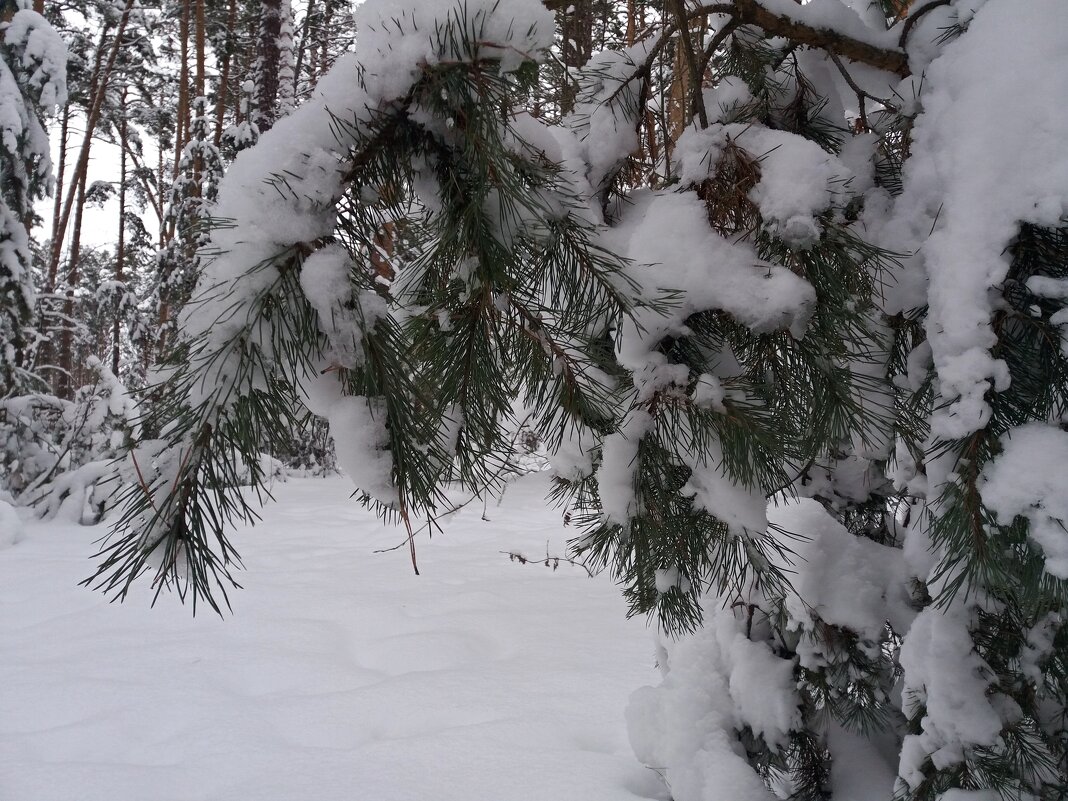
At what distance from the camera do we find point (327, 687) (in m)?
2.40

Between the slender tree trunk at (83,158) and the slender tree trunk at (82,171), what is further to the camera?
the slender tree trunk at (83,158)

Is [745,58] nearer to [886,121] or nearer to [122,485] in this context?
[886,121]

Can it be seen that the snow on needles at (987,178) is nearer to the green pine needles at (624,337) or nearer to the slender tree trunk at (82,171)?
the green pine needles at (624,337)

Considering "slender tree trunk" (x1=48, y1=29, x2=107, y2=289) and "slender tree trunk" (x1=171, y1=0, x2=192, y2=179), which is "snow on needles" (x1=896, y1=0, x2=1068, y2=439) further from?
"slender tree trunk" (x1=48, y1=29, x2=107, y2=289)

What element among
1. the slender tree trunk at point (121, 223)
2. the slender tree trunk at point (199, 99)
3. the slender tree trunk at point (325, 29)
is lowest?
the slender tree trunk at point (121, 223)

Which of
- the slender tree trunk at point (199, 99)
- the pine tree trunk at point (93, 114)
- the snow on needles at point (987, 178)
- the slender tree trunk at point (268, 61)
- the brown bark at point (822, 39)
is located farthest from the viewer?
the pine tree trunk at point (93, 114)

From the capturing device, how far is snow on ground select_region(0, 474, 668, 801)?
184 centimetres

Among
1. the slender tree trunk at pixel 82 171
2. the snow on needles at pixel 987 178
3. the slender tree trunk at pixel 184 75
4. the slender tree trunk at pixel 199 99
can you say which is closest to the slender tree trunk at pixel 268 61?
the slender tree trunk at pixel 199 99

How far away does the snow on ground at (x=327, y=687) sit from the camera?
1.84m

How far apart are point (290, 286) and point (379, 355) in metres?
0.12

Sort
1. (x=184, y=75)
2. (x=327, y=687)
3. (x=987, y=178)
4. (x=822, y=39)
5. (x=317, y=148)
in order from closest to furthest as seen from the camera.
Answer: (x=317, y=148) < (x=987, y=178) < (x=822, y=39) < (x=327, y=687) < (x=184, y=75)

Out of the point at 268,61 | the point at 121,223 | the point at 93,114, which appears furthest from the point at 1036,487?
the point at 121,223

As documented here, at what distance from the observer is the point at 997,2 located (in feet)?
3.39

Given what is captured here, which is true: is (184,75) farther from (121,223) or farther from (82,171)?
(121,223)
